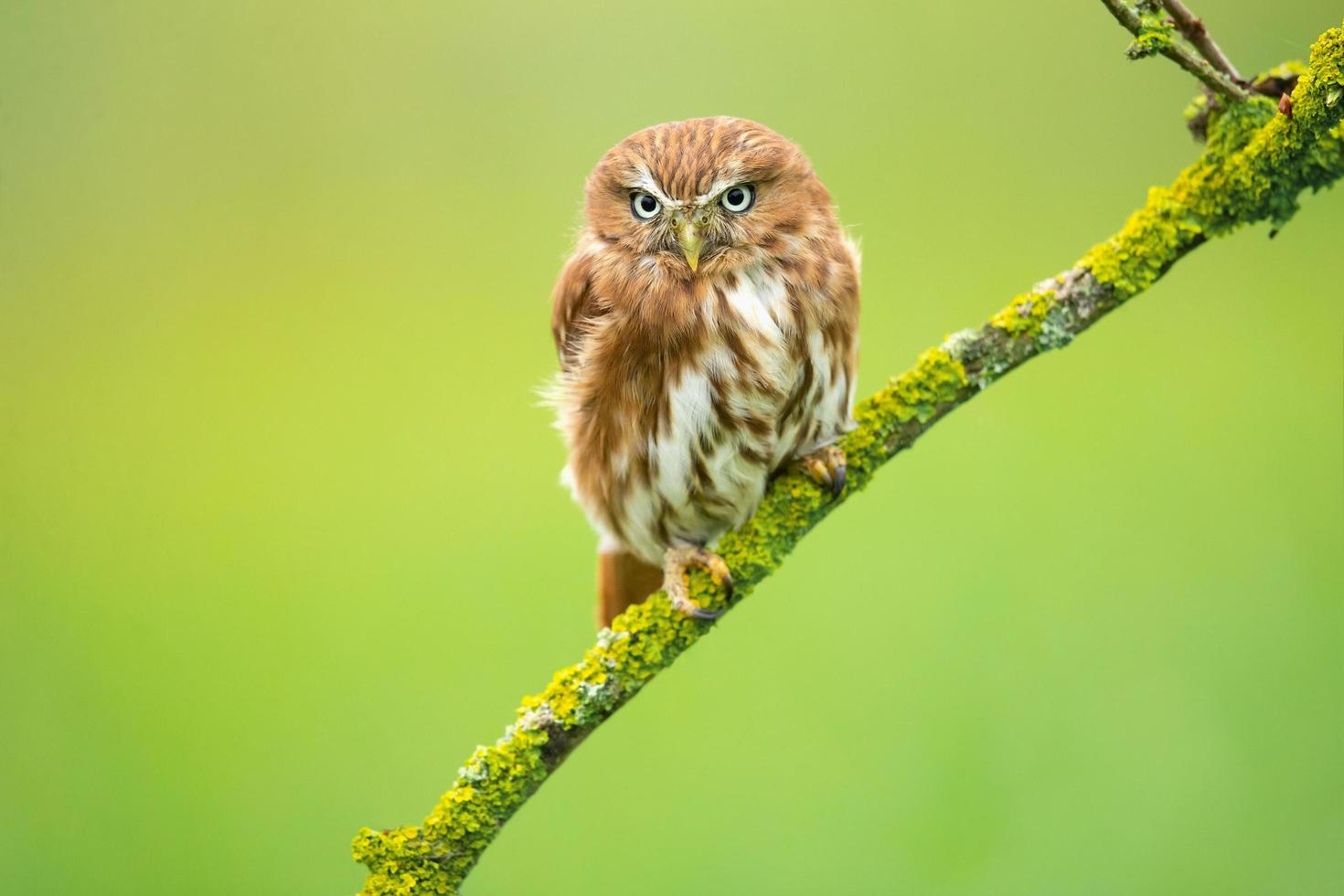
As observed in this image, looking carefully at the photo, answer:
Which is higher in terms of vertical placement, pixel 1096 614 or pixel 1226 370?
→ pixel 1226 370

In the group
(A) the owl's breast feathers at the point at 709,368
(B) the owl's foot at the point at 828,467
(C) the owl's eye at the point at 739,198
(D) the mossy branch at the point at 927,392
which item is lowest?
(D) the mossy branch at the point at 927,392

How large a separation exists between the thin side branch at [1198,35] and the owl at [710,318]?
0.76m

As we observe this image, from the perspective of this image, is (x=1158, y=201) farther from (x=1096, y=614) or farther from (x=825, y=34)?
(x=825, y=34)

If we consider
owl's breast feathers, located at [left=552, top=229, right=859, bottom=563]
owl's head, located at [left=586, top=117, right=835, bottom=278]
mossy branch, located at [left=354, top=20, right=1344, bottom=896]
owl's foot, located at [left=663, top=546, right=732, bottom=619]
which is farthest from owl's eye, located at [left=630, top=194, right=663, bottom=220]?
owl's foot, located at [left=663, top=546, right=732, bottom=619]

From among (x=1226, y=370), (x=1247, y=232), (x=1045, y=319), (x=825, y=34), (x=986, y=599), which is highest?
(x=825, y=34)

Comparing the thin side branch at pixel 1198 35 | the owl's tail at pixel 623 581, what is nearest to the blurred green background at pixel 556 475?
the owl's tail at pixel 623 581

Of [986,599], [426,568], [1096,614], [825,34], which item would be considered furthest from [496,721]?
[825,34]

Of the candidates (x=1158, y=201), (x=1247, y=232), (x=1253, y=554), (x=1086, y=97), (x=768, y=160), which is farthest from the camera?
(x=1086, y=97)

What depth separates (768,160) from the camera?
103 inches

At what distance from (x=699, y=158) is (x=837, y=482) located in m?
0.68

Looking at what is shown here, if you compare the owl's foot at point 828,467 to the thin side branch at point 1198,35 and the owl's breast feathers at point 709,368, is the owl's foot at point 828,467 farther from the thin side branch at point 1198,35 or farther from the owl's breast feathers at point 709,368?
the thin side branch at point 1198,35

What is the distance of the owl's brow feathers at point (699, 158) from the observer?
256 cm

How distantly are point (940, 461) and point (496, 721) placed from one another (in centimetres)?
168

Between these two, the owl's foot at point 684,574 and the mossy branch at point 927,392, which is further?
the owl's foot at point 684,574
